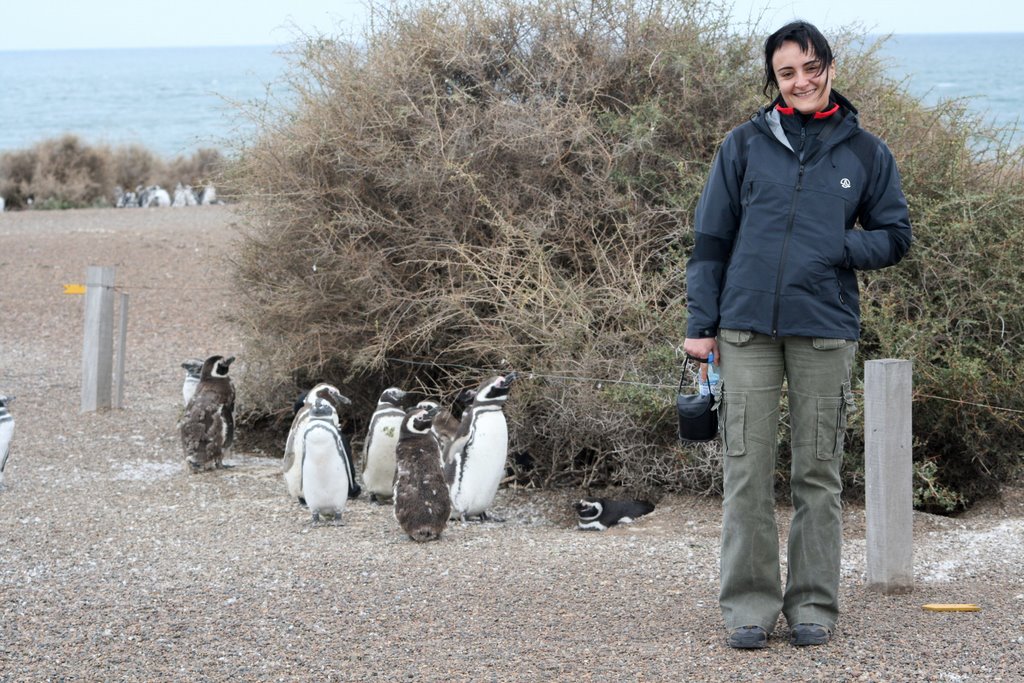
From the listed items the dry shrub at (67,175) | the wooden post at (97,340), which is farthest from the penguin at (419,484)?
the dry shrub at (67,175)

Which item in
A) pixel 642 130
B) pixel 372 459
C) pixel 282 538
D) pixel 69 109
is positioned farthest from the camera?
pixel 69 109

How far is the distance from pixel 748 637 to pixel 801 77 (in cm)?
176

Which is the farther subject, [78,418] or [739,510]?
[78,418]

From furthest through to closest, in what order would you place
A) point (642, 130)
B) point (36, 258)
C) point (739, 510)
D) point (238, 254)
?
1. point (36, 258)
2. point (238, 254)
3. point (642, 130)
4. point (739, 510)

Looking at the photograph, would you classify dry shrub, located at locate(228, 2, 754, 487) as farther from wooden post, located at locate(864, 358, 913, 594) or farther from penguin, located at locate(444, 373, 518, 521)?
wooden post, located at locate(864, 358, 913, 594)

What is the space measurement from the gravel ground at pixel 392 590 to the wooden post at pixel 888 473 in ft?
0.40

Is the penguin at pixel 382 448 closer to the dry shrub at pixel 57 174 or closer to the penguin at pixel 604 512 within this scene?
the penguin at pixel 604 512

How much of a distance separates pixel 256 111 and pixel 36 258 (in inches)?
311

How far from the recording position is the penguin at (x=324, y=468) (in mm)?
6004

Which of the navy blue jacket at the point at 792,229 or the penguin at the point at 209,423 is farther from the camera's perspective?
the penguin at the point at 209,423

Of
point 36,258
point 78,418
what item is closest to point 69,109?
point 36,258

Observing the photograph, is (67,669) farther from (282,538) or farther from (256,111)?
(256,111)

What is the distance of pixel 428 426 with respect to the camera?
19.8 feet

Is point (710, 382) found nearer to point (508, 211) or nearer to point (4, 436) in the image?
point (508, 211)
